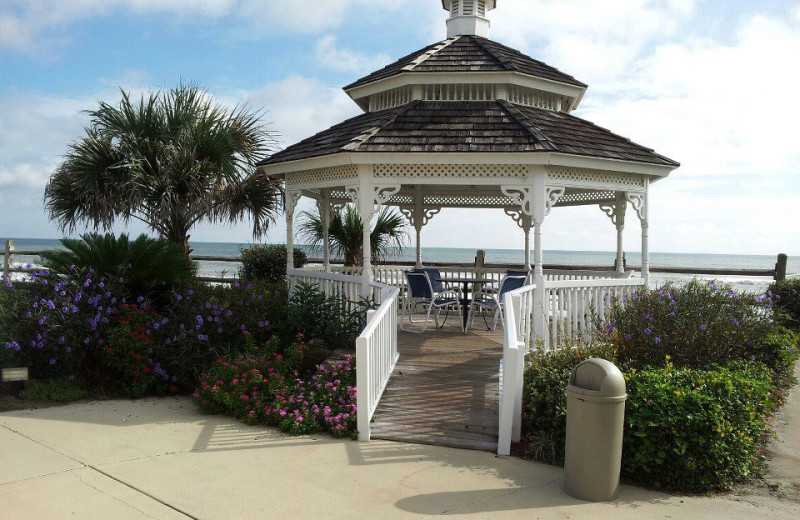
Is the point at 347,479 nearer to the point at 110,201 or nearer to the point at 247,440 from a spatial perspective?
the point at 247,440

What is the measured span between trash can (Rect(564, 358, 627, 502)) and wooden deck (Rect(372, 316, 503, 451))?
1260 millimetres

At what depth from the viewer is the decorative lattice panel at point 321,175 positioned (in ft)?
30.2

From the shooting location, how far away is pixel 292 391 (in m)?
6.93

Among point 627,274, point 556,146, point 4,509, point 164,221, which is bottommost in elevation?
point 4,509

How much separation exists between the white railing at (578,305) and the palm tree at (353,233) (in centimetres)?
689

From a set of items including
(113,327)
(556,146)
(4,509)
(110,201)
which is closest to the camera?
(4,509)

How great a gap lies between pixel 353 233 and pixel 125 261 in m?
7.02

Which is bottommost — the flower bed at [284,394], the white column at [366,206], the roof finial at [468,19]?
the flower bed at [284,394]

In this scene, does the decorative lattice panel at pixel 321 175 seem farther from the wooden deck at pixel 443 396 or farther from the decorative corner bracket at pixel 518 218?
the decorative corner bracket at pixel 518 218

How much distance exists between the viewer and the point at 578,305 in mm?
8727

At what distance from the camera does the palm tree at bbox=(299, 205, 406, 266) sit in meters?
14.9

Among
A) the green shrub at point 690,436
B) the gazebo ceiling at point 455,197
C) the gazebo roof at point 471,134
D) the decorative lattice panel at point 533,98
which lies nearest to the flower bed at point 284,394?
the green shrub at point 690,436

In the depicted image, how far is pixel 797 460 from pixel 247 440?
202 inches

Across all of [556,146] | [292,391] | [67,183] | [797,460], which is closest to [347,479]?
[292,391]
